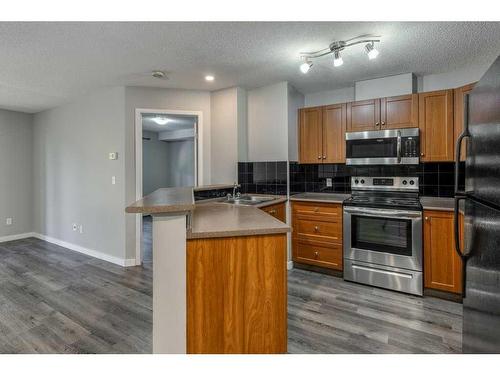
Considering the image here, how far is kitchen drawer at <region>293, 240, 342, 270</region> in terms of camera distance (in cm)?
309

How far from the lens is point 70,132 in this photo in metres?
4.31

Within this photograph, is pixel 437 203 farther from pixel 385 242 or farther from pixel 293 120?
pixel 293 120

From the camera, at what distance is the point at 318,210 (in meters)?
3.20

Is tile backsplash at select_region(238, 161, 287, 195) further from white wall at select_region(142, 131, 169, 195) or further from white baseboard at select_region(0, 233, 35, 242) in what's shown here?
white wall at select_region(142, 131, 169, 195)

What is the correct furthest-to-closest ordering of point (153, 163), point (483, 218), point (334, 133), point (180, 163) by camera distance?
point (180, 163)
point (153, 163)
point (334, 133)
point (483, 218)

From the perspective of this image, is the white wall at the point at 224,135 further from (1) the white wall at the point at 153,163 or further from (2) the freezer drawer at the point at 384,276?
(1) the white wall at the point at 153,163

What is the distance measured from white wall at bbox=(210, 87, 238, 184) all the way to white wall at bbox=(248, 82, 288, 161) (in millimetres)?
249

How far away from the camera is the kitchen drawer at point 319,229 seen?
3084 mm

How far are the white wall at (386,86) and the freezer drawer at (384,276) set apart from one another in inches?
77.0

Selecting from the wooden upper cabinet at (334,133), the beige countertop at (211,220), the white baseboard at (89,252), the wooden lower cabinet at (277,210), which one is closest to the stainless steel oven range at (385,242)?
the wooden upper cabinet at (334,133)

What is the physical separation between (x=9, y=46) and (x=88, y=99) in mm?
1596

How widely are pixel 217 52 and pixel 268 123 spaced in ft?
4.08

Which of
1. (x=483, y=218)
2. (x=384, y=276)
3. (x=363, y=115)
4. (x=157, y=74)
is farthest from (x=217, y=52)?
(x=384, y=276)
